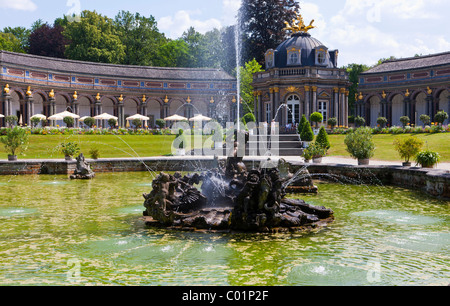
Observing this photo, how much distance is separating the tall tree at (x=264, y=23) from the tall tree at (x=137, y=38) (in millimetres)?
17004

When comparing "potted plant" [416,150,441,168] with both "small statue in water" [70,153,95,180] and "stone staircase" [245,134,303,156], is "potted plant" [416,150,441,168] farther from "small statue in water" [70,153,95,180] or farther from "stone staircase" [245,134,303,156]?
"stone staircase" [245,134,303,156]

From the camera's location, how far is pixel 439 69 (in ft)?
158

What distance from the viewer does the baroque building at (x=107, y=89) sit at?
47.7 meters

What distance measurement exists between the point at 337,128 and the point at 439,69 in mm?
18112

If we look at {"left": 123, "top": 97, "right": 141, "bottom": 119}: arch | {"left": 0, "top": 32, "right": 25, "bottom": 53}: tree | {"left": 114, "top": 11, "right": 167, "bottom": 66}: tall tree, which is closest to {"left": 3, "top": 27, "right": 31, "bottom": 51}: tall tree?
{"left": 0, "top": 32, "right": 25, "bottom": 53}: tree

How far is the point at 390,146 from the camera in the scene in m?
28.1

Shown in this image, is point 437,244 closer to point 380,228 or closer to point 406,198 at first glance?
point 380,228

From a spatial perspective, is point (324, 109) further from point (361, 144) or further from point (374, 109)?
point (361, 144)

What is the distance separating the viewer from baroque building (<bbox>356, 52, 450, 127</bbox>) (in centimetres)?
4831

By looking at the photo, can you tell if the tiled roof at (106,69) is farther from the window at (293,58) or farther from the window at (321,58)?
the window at (321,58)

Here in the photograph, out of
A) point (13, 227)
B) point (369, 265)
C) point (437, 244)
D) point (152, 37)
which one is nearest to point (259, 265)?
point (369, 265)

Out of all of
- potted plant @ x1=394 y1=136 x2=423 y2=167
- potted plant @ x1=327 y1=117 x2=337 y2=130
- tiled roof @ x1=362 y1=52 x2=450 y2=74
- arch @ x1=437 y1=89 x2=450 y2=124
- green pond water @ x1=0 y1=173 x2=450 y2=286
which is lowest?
green pond water @ x1=0 y1=173 x2=450 y2=286

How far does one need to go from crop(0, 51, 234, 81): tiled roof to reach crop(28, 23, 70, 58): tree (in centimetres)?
1279

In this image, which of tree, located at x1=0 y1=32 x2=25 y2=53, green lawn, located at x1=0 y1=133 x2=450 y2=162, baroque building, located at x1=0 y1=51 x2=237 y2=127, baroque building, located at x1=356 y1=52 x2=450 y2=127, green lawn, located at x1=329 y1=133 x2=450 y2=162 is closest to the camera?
green lawn, located at x1=329 y1=133 x2=450 y2=162
